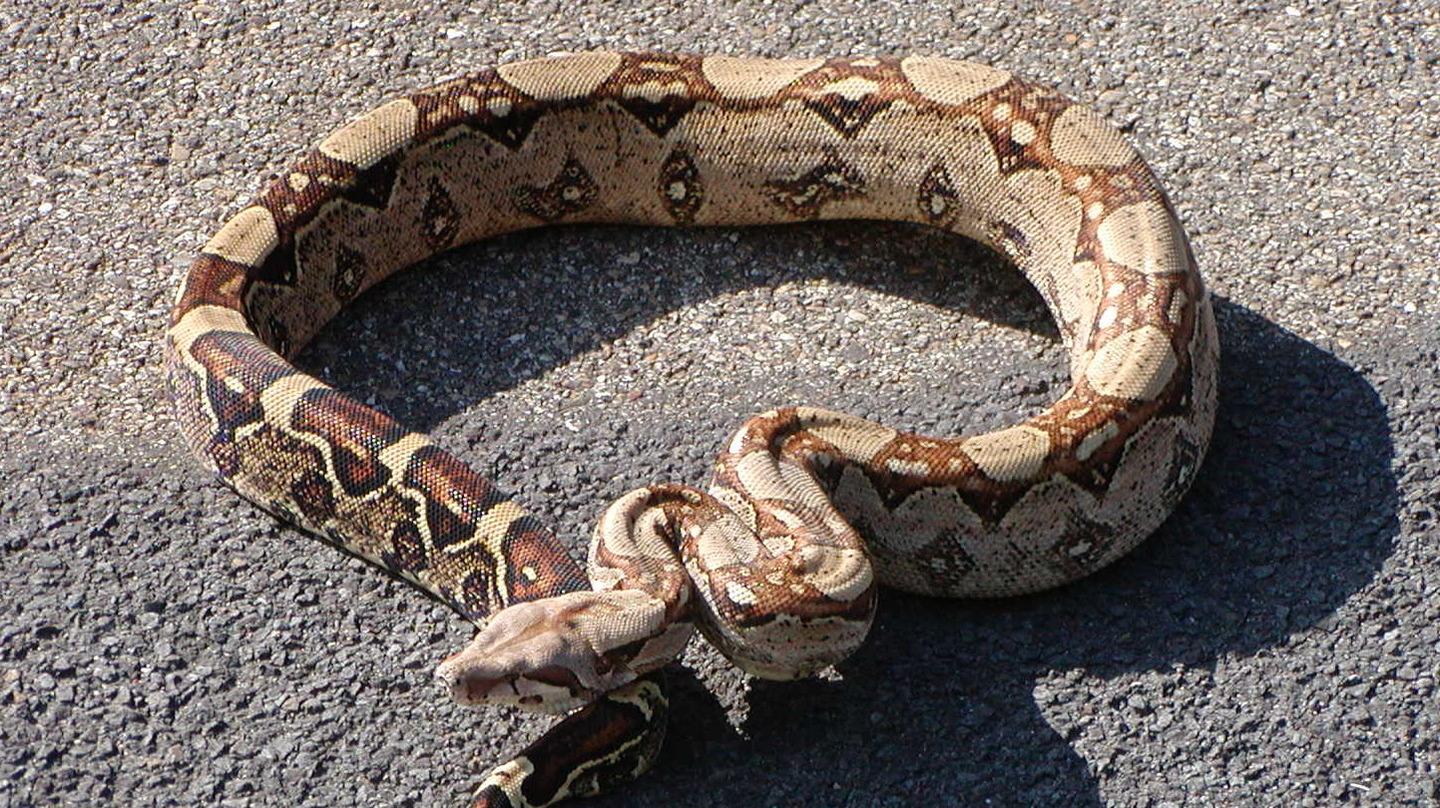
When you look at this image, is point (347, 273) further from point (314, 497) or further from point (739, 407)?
point (739, 407)

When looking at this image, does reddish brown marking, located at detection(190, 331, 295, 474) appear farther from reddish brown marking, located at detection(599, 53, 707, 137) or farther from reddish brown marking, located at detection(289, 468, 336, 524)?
reddish brown marking, located at detection(599, 53, 707, 137)

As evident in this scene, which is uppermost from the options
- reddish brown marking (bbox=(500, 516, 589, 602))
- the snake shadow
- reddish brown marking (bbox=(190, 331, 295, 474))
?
reddish brown marking (bbox=(190, 331, 295, 474))

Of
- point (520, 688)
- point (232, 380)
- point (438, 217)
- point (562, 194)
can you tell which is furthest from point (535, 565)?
point (562, 194)

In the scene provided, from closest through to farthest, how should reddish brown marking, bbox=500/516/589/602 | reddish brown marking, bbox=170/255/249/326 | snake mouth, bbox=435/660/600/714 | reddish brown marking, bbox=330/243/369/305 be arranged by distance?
snake mouth, bbox=435/660/600/714
reddish brown marking, bbox=500/516/589/602
reddish brown marking, bbox=170/255/249/326
reddish brown marking, bbox=330/243/369/305

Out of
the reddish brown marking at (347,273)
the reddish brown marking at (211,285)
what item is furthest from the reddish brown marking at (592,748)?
the reddish brown marking at (347,273)

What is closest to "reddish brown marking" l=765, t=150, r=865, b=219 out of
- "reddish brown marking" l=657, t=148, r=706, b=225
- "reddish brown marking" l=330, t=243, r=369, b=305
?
"reddish brown marking" l=657, t=148, r=706, b=225
